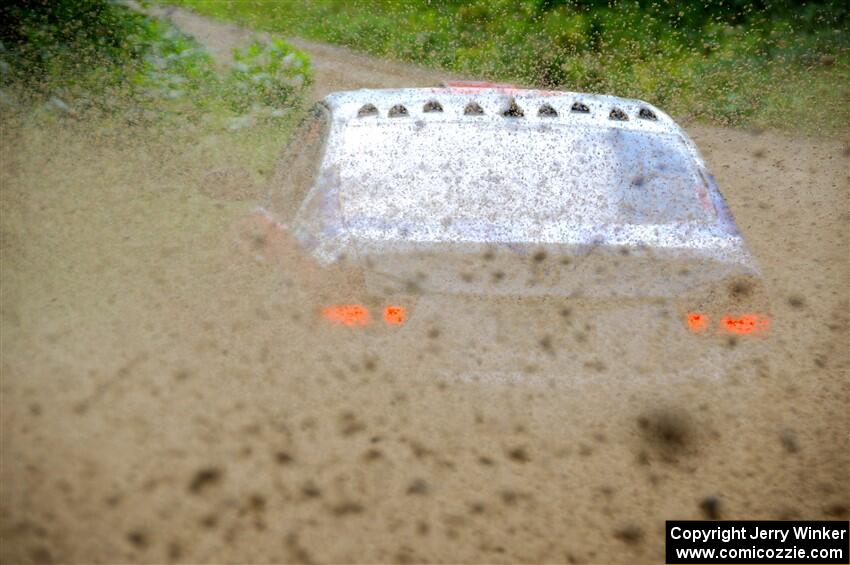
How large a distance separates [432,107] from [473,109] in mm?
214

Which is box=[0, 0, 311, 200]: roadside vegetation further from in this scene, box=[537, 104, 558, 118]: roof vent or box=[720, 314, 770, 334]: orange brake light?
box=[720, 314, 770, 334]: orange brake light

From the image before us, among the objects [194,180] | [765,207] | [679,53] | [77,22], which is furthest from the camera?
[679,53]

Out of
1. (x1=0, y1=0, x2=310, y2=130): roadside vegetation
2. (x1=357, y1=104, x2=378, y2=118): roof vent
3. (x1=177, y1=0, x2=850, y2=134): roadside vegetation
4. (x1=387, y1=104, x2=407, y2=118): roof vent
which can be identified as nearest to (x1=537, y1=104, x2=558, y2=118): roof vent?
(x1=387, y1=104, x2=407, y2=118): roof vent

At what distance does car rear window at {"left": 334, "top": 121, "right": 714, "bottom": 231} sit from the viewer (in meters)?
2.99

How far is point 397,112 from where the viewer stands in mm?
3232

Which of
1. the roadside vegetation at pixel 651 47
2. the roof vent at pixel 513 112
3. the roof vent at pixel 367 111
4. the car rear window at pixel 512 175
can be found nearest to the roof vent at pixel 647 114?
the car rear window at pixel 512 175

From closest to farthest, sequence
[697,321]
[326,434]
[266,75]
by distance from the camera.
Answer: [326,434] < [697,321] < [266,75]

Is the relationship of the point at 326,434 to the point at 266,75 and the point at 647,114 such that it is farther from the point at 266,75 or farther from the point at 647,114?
the point at 266,75

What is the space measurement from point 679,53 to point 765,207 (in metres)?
3.40

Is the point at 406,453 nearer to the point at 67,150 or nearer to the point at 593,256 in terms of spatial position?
the point at 593,256

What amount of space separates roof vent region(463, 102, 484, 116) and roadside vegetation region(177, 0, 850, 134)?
14.5 ft

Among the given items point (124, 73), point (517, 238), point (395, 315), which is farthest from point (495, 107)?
point (124, 73)

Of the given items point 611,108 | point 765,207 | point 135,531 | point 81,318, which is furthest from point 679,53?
point 135,531

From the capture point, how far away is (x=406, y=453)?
9.32 feet
